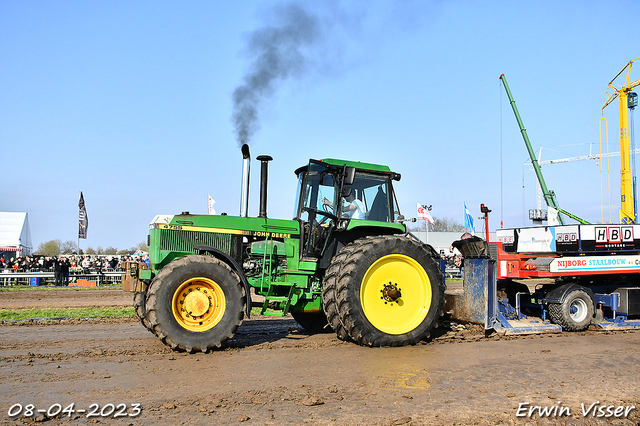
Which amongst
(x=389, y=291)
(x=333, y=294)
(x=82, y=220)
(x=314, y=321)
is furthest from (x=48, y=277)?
(x=389, y=291)

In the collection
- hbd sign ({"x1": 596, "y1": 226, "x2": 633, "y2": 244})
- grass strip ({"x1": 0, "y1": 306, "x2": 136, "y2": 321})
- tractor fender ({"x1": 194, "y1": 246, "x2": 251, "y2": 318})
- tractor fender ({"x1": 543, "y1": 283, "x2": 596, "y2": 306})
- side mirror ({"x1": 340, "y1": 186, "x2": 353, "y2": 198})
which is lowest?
grass strip ({"x1": 0, "y1": 306, "x2": 136, "y2": 321})

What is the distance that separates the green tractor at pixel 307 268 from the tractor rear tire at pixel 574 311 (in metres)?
2.70

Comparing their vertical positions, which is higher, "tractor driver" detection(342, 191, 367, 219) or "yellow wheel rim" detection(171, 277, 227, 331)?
"tractor driver" detection(342, 191, 367, 219)

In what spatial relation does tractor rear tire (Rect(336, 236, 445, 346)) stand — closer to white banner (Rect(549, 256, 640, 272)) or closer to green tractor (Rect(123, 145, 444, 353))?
green tractor (Rect(123, 145, 444, 353))

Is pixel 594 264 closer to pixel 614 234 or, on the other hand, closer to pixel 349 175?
pixel 614 234

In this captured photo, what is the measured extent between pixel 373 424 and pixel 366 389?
3.29 ft

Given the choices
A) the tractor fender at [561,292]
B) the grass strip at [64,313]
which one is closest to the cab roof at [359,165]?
the tractor fender at [561,292]

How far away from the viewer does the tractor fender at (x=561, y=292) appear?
9016 millimetres

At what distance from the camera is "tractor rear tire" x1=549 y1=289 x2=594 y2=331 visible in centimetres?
898

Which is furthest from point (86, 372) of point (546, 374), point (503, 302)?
point (503, 302)

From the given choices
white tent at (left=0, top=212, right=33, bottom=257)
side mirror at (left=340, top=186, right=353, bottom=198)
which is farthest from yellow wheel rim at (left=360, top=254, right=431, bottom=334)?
white tent at (left=0, top=212, right=33, bottom=257)

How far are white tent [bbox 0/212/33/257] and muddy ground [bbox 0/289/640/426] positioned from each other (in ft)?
142

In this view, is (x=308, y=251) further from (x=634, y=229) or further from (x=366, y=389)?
(x=634, y=229)

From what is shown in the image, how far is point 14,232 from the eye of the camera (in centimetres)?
4666
